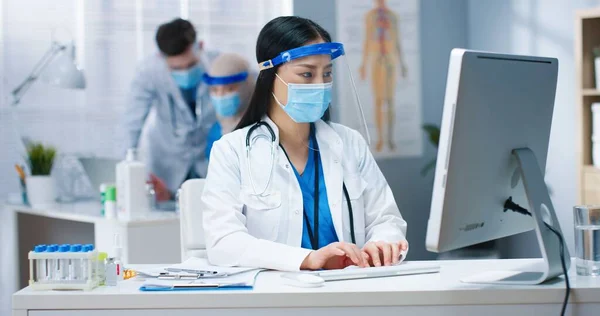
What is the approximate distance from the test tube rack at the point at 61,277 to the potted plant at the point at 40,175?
8.24 feet

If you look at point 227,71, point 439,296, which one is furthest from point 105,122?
point 439,296

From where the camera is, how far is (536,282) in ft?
5.57

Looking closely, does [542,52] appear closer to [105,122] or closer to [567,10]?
[567,10]

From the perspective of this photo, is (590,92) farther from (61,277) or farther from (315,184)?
(61,277)

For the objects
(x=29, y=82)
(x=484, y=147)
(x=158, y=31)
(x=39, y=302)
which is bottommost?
(x=39, y=302)

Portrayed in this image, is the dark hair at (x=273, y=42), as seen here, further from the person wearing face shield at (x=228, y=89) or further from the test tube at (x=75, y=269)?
the person wearing face shield at (x=228, y=89)

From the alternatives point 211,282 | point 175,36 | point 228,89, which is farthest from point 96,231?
point 211,282

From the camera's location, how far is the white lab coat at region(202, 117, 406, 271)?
2.10 m

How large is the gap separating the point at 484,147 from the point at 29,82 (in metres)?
3.19

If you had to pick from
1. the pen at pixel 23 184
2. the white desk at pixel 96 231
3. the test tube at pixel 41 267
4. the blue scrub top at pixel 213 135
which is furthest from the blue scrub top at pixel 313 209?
the pen at pixel 23 184

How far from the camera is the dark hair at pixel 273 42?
2269mm

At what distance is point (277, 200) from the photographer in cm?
222

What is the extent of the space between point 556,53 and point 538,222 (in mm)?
3053

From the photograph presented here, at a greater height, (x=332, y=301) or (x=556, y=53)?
(x=556, y=53)
